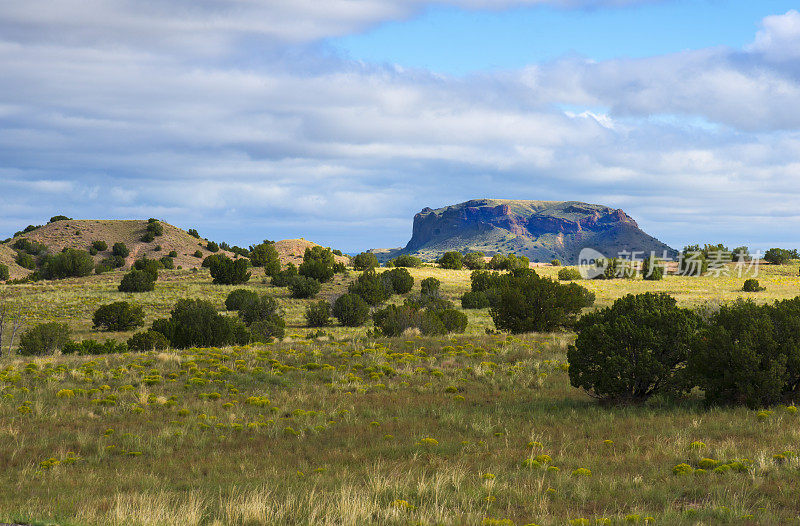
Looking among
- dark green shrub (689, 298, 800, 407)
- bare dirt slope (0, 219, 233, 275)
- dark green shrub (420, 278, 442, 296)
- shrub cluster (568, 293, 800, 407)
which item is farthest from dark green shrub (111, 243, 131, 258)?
dark green shrub (689, 298, 800, 407)

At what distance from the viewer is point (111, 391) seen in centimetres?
1622

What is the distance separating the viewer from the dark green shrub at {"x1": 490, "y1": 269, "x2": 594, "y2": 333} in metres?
30.1

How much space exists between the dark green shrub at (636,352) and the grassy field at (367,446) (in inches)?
20.7

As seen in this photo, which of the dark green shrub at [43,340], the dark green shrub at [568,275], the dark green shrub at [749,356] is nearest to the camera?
the dark green shrub at [749,356]

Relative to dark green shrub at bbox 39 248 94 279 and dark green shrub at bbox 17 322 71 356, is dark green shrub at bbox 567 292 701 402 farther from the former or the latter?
dark green shrub at bbox 39 248 94 279

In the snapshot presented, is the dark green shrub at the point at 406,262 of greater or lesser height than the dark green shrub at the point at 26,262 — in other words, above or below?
above

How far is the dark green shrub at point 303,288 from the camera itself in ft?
173

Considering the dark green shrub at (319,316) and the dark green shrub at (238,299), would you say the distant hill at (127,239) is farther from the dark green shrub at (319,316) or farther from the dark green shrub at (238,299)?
the dark green shrub at (319,316)

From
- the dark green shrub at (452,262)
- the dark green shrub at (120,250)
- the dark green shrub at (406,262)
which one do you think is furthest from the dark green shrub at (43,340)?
the dark green shrub at (120,250)

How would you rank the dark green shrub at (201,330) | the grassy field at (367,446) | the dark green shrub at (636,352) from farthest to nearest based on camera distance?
the dark green shrub at (201,330), the dark green shrub at (636,352), the grassy field at (367,446)

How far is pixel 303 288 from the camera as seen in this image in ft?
173

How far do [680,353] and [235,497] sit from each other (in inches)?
400

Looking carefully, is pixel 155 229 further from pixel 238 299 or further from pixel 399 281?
pixel 238 299

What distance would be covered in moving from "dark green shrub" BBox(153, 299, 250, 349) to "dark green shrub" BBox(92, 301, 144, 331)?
8.62 metres
